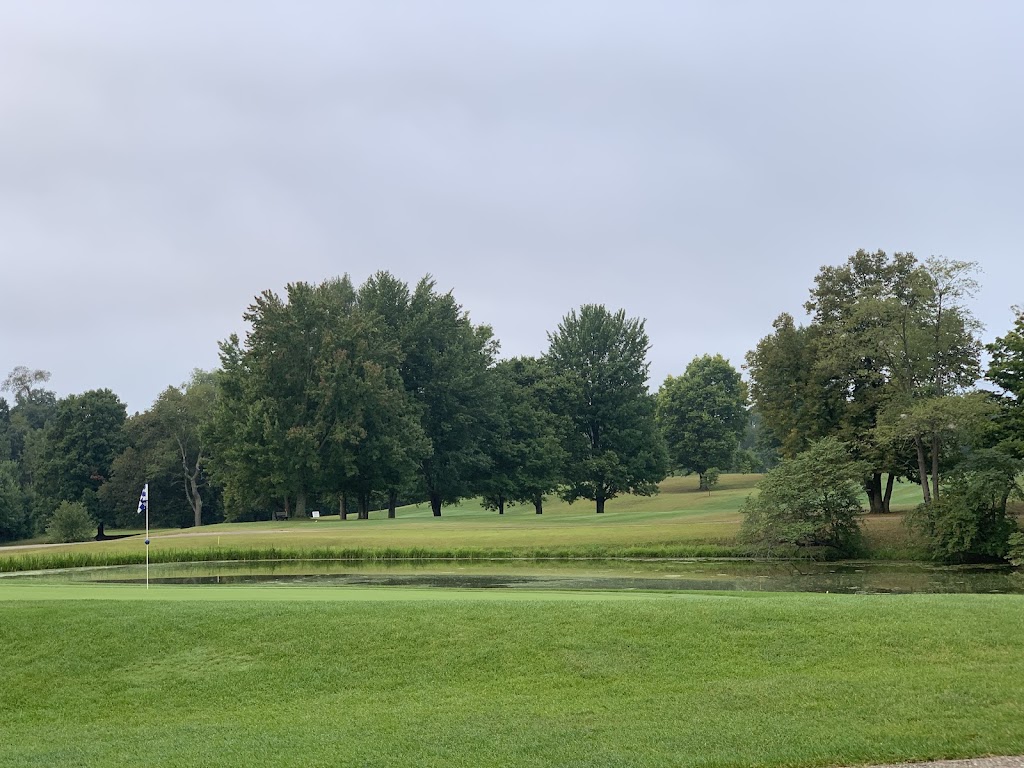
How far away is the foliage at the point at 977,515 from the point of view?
34.4m

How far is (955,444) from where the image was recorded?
127 feet

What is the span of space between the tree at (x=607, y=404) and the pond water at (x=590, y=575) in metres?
33.4

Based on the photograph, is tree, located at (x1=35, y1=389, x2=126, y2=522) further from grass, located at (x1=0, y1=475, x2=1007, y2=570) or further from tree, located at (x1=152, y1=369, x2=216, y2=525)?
grass, located at (x1=0, y1=475, x2=1007, y2=570)

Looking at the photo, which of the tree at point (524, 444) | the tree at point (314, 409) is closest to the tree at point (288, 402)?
the tree at point (314, 409)

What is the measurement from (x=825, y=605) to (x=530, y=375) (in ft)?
203

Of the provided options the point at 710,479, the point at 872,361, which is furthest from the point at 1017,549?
the point at 710,479

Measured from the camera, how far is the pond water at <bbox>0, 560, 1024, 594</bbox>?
25.8 meters

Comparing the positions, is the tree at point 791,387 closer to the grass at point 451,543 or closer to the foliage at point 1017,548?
the grass at point 451,543

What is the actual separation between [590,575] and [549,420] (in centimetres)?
4214

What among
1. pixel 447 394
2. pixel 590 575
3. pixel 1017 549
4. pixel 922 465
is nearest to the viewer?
pixel 590 575

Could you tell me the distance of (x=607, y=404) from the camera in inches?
2842

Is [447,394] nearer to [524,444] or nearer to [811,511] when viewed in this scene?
[524,444]

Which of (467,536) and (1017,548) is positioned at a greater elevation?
(467,536)

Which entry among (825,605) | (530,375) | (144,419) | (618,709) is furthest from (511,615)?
(144,419)
